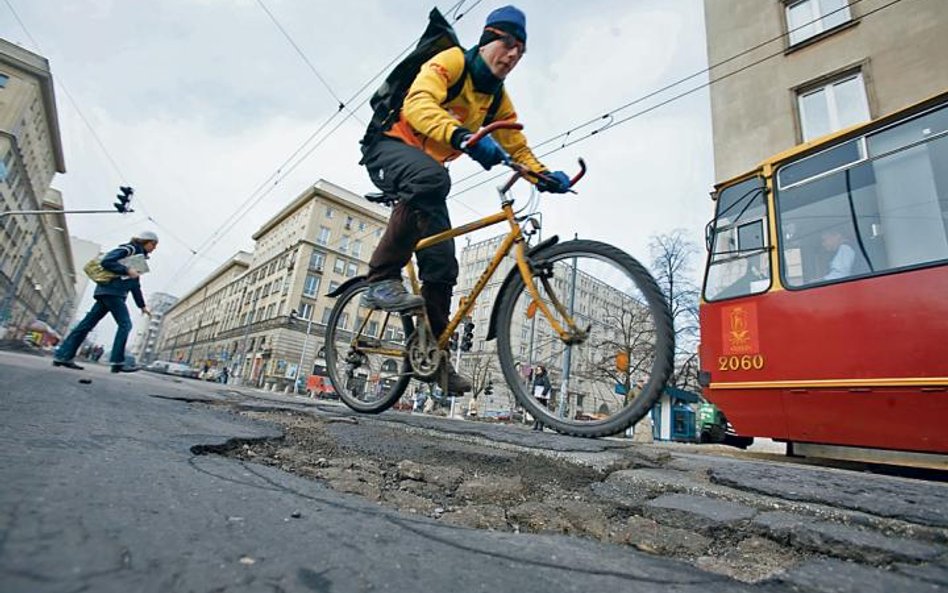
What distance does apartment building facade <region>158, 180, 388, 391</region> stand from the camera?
38.9 m

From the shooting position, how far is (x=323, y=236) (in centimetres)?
4497

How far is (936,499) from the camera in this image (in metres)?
1.28

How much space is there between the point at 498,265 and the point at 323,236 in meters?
45.5

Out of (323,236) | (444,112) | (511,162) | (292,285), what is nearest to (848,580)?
(511,162)

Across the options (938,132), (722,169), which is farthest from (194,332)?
(938,132)

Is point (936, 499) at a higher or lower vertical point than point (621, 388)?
lower

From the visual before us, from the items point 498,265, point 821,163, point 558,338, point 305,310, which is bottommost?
point 558,338

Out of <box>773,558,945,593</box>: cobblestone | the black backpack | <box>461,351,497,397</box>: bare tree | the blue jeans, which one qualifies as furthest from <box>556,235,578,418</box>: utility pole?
the blue jeans

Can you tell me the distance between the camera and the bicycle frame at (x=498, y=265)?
2367mm

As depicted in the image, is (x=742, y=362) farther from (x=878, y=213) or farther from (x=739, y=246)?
(x=878, y=213)

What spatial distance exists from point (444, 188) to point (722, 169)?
426 inches

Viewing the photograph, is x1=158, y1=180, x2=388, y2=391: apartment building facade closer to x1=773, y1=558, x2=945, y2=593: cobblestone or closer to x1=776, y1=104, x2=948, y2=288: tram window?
x1=776, y1=104, x2=948, y2=288: tram window

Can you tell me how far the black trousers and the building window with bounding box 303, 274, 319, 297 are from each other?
41736 millimetres

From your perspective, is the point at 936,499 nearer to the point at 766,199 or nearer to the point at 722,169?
the point at 766,199
